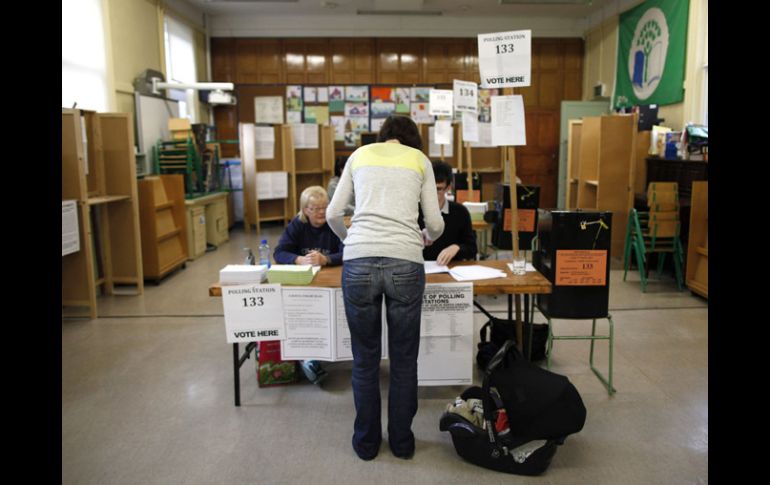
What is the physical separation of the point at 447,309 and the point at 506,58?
1327mm

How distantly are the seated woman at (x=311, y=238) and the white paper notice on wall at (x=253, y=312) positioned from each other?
0.45 metres

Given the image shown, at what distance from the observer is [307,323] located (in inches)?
117

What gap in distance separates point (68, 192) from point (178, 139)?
3.01 m

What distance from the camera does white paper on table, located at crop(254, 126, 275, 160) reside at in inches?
370

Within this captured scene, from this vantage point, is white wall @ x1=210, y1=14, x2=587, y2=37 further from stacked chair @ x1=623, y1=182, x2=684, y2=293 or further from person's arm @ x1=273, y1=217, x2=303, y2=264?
person's arm @ x1=273, y1=217, x2=303, y2=264

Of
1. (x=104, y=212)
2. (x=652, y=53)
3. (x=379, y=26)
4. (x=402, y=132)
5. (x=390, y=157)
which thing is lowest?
(x=104, y=212)

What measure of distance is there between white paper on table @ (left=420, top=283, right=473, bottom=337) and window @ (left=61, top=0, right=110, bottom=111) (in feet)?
16.0

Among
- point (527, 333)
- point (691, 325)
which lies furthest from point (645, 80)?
point (527, 333)

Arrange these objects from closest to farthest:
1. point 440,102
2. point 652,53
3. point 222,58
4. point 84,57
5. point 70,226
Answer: point 70,226, point 440,102, point 84,57, point 652,53, point 222,58

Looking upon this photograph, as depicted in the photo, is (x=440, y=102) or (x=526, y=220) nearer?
(x=526, y=220)

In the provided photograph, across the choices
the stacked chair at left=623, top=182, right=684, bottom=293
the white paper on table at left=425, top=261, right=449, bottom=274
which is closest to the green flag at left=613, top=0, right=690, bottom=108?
the stacked chair at left=623, top=182, right=684, bottom=293

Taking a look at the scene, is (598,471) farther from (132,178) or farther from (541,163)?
(541,163)

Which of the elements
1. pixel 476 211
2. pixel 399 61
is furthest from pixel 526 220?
pixel 399 61

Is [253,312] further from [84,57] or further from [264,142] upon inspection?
[264,142]
